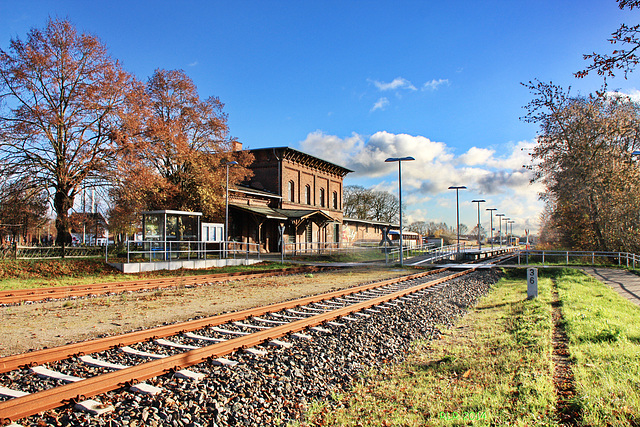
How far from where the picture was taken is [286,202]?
44.5 meters

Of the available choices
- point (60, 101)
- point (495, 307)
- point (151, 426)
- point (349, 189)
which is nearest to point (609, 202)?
point (495, 307)

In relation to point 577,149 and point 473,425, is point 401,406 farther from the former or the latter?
point 577,149

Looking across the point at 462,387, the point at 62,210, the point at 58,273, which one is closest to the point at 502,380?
the point at 462,387

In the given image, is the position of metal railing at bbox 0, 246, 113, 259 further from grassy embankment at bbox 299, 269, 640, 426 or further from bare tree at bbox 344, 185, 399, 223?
bare tree at bbox 344, 185, 399, 223

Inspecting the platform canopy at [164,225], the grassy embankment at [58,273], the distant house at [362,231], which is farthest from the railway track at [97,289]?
the distant house at [362,231]

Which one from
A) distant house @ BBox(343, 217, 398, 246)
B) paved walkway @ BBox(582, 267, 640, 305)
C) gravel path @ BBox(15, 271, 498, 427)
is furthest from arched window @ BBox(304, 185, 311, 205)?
gravel path @ BBox(15, 271, 498, 427)

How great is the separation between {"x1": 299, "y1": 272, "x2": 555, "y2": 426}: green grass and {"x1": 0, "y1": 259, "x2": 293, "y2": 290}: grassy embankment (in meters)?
14.7

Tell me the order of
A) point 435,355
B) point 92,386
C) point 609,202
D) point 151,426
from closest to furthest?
point 151,426
point 92,386
point 435,355
point 609,202

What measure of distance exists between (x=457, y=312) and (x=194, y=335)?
664cm

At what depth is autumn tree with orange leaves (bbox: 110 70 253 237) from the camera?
26828 millimetres

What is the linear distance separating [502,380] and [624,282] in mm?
15470

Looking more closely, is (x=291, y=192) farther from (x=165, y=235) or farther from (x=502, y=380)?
(x=502, y=380)

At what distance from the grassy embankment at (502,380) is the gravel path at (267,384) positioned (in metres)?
0.32

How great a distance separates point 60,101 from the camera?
22.9 m
